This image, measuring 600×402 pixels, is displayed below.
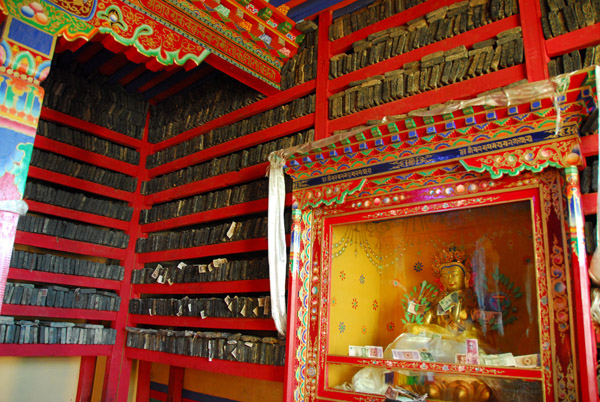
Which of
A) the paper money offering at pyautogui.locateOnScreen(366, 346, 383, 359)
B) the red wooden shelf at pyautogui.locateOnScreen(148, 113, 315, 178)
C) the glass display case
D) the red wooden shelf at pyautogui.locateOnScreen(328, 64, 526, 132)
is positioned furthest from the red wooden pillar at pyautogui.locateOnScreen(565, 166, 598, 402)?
the red wooden shelf at pyautogui.locateOnScreen(148, 113, 315, 178)

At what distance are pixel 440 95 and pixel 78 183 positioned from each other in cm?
392

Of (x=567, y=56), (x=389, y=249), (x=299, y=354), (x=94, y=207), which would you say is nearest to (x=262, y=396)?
(x=299, y=354)

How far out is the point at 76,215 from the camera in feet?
17.3

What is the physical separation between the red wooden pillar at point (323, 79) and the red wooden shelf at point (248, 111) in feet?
0.39

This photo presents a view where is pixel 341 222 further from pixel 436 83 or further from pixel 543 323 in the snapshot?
pixel 543 323

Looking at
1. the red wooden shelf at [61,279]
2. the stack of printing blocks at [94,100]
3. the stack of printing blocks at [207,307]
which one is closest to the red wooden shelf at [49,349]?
the stack of printing blocks at [207,307]

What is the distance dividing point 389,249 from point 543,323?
1.32 metres

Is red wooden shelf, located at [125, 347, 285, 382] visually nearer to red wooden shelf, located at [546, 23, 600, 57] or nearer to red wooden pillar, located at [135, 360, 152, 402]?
red wooden pillar, located at [135, 360, 152, 402]

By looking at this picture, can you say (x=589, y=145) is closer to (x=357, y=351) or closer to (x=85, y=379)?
(x=357, y=351)

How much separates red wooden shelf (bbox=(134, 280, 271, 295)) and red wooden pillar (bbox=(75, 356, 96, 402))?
0.99 meters

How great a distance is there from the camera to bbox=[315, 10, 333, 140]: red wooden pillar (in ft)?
13.5

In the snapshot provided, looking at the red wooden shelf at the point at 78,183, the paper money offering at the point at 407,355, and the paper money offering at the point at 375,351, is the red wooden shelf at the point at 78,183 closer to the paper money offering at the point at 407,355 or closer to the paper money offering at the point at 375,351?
the paper money offering at the point at 375,351

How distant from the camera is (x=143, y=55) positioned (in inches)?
152

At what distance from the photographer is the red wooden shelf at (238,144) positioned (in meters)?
4.33
